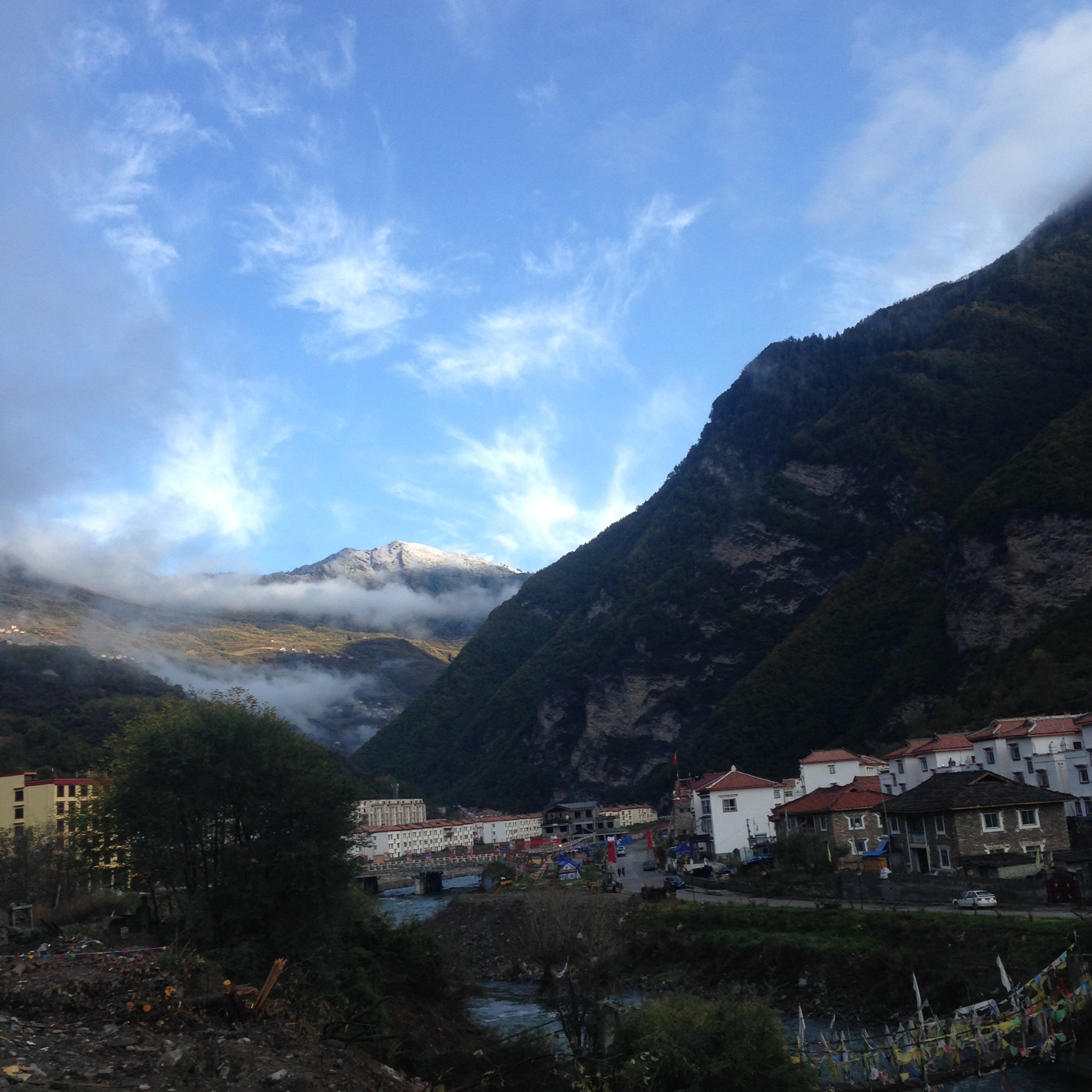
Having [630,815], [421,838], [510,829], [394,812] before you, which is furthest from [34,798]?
[394,812]

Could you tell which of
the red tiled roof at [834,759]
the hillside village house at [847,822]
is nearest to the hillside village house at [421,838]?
the red tiled roof at [834,759]

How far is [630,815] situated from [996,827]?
337 ft

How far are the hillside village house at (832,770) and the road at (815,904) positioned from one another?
1361 cm

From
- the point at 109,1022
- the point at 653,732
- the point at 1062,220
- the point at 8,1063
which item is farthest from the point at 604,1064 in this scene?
the point at 1062,220

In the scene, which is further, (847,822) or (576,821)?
(576,821)

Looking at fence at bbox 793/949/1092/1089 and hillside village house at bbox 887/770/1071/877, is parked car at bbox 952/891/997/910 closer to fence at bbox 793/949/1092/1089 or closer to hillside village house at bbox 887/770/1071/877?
hillside village house at bbox 887/770/1071/877

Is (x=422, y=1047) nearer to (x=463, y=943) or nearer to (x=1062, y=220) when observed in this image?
(x=463, y=943)

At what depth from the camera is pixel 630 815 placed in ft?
456

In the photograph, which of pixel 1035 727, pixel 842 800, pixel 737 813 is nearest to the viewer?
pixel 1035 727

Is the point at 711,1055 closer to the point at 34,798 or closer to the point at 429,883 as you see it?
the point at 34,798

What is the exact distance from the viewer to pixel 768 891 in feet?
159

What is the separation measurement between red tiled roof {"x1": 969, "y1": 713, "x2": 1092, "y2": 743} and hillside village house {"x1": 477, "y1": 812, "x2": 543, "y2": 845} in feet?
308

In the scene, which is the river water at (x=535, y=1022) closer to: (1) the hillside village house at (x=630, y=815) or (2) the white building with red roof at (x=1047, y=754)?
(2) the white building with red roof at (x=1047, y=754)

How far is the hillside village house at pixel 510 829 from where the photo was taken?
141 m
